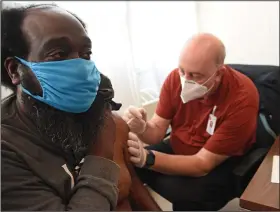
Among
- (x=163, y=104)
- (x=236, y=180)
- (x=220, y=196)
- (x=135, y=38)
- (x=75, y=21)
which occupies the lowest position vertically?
(x=220, y=196)

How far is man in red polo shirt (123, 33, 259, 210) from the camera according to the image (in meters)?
1.64

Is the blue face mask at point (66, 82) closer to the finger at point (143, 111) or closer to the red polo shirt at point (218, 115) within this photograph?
the finger at point (143, 111)

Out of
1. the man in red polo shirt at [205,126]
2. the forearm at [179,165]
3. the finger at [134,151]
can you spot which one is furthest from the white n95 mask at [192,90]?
the finger at [134,151]

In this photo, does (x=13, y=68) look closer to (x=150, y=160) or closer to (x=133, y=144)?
(x=133, y=144)

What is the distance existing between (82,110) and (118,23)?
0.73 m

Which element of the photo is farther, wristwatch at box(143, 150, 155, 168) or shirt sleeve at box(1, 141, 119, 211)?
wristwatch at box(143, 150, 155, 168)

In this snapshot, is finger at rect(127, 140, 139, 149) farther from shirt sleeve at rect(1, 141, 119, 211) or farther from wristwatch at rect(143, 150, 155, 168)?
shirt sleeve at rect(1, 141, 119, 211)

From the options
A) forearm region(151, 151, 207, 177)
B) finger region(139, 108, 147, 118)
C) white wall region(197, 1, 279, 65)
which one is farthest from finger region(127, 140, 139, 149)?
white wall region(197, 1, 279, 65)

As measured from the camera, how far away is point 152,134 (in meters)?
1.73

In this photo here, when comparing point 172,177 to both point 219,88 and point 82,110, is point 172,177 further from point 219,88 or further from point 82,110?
point 82,110

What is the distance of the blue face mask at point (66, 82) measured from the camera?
83 centimetres

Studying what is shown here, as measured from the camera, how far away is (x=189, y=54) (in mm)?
1646

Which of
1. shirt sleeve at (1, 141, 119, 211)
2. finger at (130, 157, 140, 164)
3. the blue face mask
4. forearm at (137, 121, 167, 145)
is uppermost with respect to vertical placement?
the blue face mask

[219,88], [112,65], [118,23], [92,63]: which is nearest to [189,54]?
[219,88]
